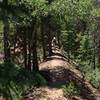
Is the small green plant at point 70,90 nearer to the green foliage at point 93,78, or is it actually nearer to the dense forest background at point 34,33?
the dense forest background at point 34,33

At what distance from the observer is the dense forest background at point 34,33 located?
522 cm

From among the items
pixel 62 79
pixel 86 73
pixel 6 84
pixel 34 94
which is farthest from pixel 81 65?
pixel 6 84

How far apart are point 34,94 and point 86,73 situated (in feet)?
31.3

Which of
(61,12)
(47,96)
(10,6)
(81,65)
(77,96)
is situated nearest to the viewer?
(10,6)

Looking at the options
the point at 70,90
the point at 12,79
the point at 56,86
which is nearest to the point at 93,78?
the point at 56,86

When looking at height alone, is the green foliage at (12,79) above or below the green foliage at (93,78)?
above

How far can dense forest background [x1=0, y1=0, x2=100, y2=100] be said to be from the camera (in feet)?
17.1

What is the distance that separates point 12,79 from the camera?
17.7ft

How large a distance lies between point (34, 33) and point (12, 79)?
17443 millimetres

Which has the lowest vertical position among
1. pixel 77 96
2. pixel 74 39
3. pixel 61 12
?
pixel 77 96

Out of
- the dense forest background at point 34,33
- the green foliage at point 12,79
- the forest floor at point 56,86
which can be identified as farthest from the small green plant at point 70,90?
the green foliage at point 12,79

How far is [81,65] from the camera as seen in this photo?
86.5 ft

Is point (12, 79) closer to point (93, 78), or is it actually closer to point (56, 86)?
point (56, 86)

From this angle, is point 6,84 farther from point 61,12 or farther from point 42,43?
point 42,43
